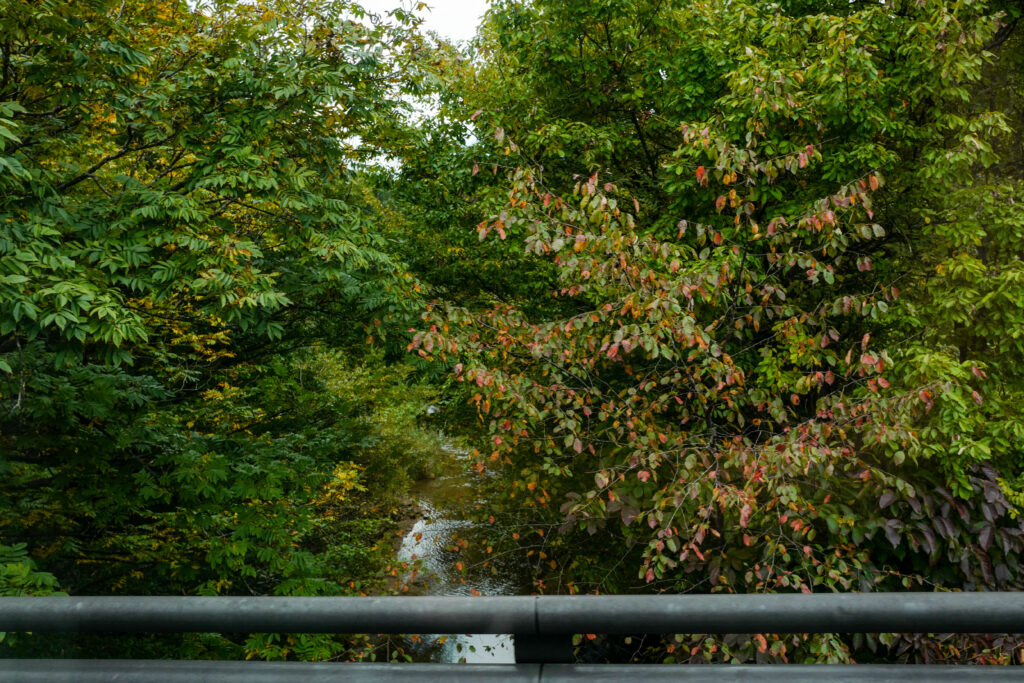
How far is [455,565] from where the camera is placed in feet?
29.0

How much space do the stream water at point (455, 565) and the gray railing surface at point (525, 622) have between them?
4636mm

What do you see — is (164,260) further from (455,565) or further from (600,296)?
(455,565)

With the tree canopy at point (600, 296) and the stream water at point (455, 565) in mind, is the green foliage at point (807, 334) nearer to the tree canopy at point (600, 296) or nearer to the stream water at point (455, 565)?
the tree canopy at point (600, 296)

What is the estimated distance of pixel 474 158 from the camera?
10.6 m

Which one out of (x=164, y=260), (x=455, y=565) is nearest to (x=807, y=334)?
(x=455, y=565)

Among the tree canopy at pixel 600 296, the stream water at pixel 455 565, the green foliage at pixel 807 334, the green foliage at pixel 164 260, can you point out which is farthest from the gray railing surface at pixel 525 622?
the stream water at pixel 455 565

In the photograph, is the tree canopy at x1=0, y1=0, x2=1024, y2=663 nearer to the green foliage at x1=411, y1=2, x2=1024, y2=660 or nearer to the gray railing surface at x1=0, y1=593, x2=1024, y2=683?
the green foliage at x1=411, y1=2, x2=1024, y2=660

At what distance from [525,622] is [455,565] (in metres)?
7.17

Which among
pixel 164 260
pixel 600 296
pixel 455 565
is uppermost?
pixel 164 260

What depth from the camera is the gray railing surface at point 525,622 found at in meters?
1.97

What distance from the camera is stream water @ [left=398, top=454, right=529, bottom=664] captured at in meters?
10.0

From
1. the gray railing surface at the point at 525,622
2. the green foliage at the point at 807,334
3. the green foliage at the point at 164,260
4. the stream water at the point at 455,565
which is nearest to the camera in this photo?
the gray railing surface at the point at 525,622

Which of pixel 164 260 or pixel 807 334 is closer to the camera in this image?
pixel 164 260

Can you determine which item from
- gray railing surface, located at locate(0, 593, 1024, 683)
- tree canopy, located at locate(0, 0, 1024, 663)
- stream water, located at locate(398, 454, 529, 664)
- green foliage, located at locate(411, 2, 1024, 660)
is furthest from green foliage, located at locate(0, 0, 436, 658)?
stream water, located at locate(398, 454, 529, 664)
